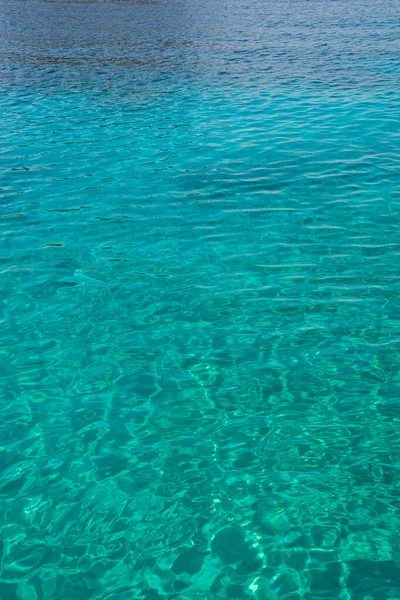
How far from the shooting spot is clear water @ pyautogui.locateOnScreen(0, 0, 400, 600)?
6.79 metres

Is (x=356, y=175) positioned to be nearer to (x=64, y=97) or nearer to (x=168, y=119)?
(x=168, y=119)

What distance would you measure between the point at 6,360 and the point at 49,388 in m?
1.15

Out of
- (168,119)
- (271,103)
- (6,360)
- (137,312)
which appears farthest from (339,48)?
(6,360)

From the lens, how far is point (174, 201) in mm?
15781

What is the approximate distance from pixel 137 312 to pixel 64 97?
56.6ft

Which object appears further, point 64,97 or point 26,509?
point 64,97

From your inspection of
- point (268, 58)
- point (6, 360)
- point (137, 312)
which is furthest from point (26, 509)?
point (268, 58)

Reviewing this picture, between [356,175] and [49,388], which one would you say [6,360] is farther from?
[356,175]

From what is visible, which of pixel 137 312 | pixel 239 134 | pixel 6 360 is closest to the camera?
pixel 6 360

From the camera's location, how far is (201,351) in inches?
400

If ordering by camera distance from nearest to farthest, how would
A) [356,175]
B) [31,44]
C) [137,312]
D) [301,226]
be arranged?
[137,312]
[301,226]
[356,175]
[31,44]

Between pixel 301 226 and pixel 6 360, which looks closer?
pixel 6 360

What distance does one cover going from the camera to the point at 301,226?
46.9ft

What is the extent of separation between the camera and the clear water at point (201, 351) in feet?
22.3
